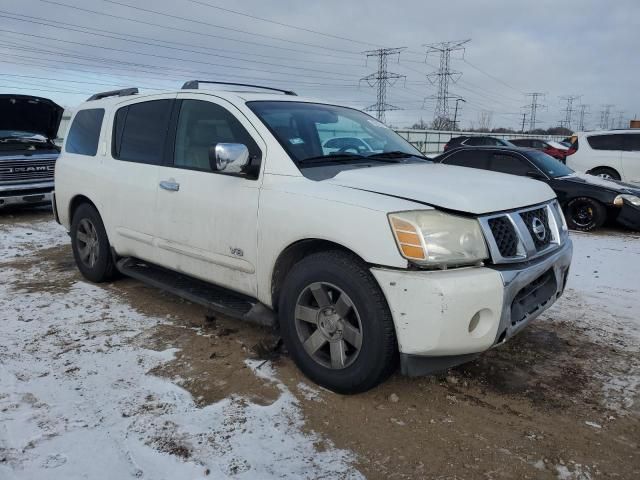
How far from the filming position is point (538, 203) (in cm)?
320

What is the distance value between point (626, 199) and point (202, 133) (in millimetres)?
7651

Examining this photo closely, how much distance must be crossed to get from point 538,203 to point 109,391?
9.33 feet

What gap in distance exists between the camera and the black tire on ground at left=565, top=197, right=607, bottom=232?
340 inches

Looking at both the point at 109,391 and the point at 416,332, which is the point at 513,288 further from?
the point at 109,391

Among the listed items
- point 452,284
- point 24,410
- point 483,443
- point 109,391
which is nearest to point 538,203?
point 452,284

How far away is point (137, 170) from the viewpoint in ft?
14.1

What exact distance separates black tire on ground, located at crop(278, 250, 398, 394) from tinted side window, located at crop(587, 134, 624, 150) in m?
12.4

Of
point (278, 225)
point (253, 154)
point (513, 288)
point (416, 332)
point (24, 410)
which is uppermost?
point (253, 154)

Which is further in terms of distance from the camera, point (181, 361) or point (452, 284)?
point (181, 361)

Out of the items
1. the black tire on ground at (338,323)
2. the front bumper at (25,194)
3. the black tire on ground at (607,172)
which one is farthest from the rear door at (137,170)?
the black tire on ground at (607,172)

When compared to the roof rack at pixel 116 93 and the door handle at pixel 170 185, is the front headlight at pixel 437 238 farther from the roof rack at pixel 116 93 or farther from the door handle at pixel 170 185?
the roof rack at pixel 116 93

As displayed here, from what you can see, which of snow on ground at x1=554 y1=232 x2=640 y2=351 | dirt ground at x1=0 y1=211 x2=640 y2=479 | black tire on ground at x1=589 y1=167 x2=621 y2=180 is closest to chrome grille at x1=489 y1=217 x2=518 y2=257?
dirt ground at x1=0 y1=211 x2=640 y2=479

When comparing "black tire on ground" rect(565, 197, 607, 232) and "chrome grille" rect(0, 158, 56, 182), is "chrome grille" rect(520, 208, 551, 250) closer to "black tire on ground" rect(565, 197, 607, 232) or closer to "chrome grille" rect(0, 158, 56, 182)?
"black tire on ground" rect(565, 197, 607, 232)

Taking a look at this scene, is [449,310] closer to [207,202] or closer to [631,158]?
[207,202]
